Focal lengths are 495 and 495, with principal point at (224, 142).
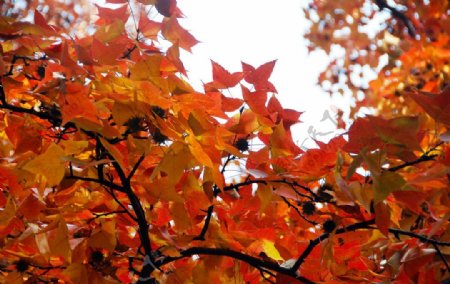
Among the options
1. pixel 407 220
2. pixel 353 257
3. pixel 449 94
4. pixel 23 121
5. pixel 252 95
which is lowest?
pixel 353 257

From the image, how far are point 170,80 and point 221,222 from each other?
0.40m

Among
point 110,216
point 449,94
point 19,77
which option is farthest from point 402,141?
point 19,77

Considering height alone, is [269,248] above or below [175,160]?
below

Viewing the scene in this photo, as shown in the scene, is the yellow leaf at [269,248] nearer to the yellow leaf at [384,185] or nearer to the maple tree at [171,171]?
the maple tree at [171,171]

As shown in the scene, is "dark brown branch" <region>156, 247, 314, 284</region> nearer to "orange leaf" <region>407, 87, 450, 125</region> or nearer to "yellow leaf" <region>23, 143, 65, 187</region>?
"yellow leaf" <region>23, 143, 65, 187</region>

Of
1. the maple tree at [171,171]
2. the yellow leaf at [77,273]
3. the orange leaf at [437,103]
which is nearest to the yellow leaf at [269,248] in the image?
the maple tree at [171,171]

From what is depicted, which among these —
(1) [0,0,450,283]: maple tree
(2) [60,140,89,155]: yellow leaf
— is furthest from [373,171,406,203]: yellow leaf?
(2) [60,140,89,155]: yellow leaf

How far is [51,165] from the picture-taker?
804 mm

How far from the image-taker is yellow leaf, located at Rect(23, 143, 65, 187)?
2.60 ft

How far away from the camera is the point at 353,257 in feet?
3.83

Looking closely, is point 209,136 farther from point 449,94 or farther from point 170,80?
point 449,94

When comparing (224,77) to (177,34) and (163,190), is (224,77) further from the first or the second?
(163,190)

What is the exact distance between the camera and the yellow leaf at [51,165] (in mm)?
793

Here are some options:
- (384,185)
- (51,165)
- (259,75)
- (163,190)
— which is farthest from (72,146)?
(384,185)
